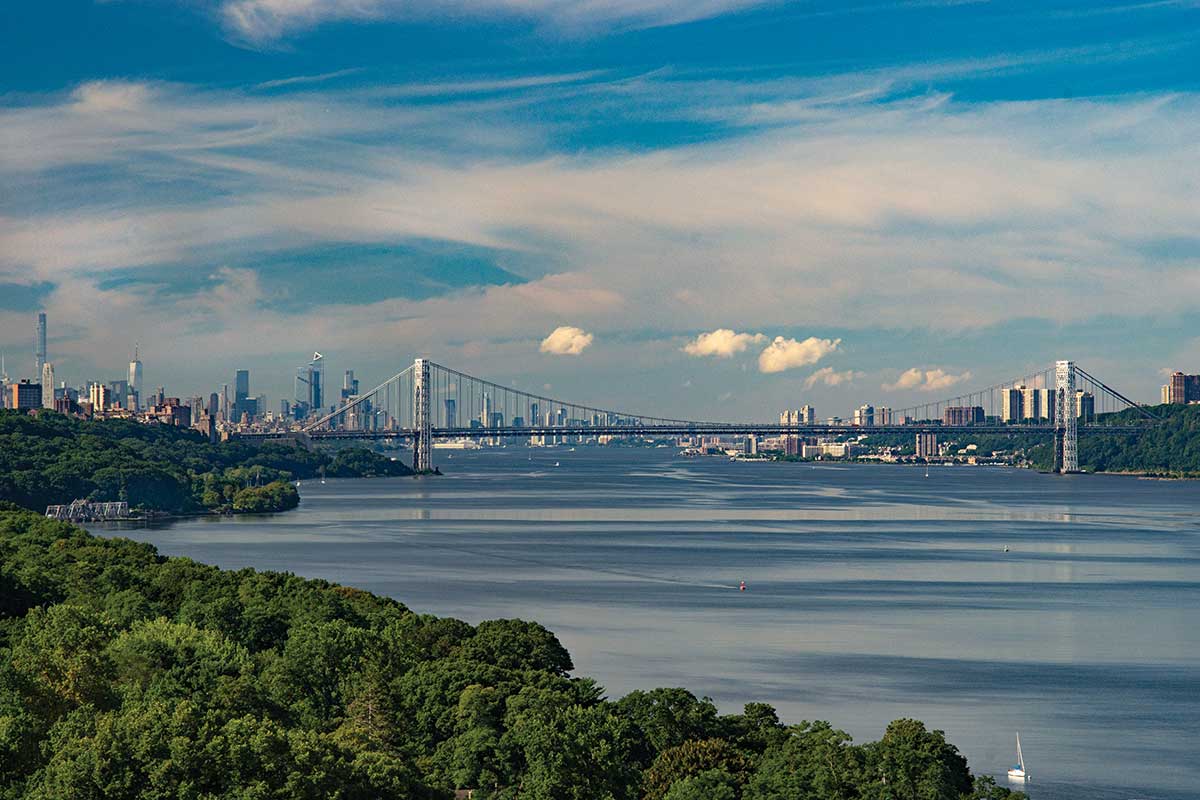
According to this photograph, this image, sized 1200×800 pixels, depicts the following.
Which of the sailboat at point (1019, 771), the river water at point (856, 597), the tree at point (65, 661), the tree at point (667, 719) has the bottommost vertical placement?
the sailboat at point (1019, 771)

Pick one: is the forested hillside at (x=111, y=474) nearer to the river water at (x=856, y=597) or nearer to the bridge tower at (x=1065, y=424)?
the river water at (x=856, y=597)

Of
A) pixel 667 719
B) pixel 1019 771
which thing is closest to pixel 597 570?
pixel 1019 771

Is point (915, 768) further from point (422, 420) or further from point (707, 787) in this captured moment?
point (422, 420)

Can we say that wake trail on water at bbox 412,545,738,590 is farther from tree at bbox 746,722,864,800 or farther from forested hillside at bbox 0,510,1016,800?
tree at bbox 746,722,864,800

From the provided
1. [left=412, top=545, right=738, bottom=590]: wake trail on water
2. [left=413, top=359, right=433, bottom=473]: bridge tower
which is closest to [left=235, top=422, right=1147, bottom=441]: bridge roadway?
[left=413, top=359, right=433, bottom=473]: bridge tower

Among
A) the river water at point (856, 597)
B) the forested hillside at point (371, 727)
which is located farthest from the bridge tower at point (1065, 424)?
the forested hillside at point (371, 727)
